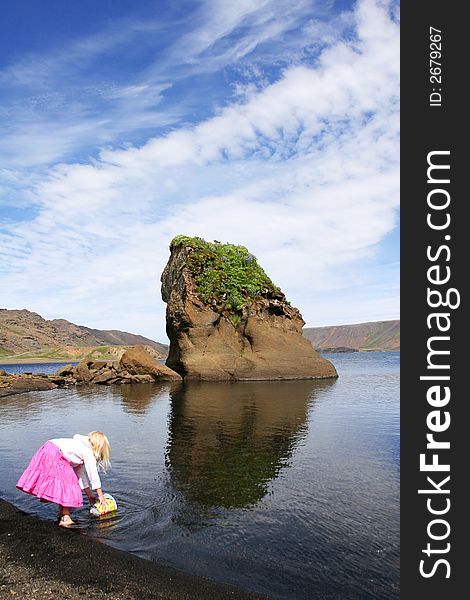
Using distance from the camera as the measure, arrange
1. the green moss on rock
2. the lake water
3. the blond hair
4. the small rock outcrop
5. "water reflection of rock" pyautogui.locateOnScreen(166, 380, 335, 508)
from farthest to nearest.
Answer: the green moss on rock, the small rock outcrop, "water reflection of rock" pyautogui.locateOnScreen(166, 380, 335, 508), the blond hair, the lake water

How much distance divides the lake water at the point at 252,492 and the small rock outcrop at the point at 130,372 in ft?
65.3

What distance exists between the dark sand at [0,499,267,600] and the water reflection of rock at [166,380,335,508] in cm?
327

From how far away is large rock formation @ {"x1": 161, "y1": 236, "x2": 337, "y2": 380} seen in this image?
146 ft

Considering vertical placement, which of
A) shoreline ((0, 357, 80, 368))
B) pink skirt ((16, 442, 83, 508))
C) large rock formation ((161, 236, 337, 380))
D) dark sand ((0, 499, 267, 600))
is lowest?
shoreline ((0, 357, 80, 368))

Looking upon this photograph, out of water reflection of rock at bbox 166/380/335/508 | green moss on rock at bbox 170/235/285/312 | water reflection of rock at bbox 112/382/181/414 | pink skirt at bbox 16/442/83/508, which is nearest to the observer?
pink skirt at bbox 16/442/83/508

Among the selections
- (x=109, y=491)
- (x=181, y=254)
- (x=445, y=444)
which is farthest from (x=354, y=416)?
(x=181, y=254)

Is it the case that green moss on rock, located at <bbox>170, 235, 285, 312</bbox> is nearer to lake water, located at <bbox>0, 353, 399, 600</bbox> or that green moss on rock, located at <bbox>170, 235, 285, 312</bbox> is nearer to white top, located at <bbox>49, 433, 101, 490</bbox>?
lake water, located at <bbox>0, 353, 399, 600</bbox>

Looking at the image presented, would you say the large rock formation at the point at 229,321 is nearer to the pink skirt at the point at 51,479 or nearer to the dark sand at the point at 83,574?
the pink skirt at the point at 51,479

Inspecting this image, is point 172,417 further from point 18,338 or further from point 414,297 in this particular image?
point 18,338

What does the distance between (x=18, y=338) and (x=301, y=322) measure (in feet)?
505

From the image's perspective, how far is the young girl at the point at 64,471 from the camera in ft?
27.1

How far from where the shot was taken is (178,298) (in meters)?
46.7

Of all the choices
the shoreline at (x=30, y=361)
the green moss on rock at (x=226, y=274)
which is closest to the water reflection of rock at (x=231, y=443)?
the green moss on rock at (x=226, y=274)

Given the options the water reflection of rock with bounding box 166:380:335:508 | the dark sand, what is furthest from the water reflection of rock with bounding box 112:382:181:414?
the dark sand
